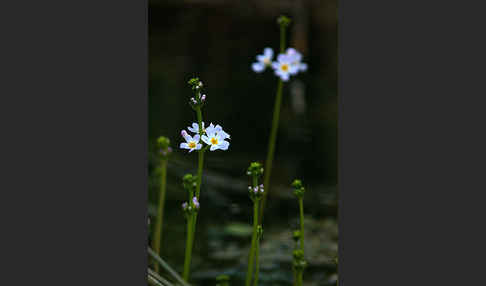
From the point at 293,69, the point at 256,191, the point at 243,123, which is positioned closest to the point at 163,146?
the point at 256,191

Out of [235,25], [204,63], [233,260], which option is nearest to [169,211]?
[233,260]

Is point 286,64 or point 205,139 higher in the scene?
point 286,64

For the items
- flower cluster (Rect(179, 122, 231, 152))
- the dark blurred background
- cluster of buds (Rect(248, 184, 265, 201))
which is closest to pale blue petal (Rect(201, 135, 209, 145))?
flower cluster (Rect(179, 122, 231, 152))

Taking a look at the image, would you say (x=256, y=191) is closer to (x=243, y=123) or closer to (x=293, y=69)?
(x=293, y=69)

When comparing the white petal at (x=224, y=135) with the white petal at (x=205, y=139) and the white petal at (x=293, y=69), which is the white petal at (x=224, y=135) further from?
the white petal at (x=293, y=69)

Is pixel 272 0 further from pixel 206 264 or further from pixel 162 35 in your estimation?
pixel 206 264

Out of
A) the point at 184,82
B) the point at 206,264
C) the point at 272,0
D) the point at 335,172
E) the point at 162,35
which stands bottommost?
the point at 206,264

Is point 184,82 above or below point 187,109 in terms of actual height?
above

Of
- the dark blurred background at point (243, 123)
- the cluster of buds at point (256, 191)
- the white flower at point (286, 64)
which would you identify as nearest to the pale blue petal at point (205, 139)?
the cluster of buds at point (256, 191)
